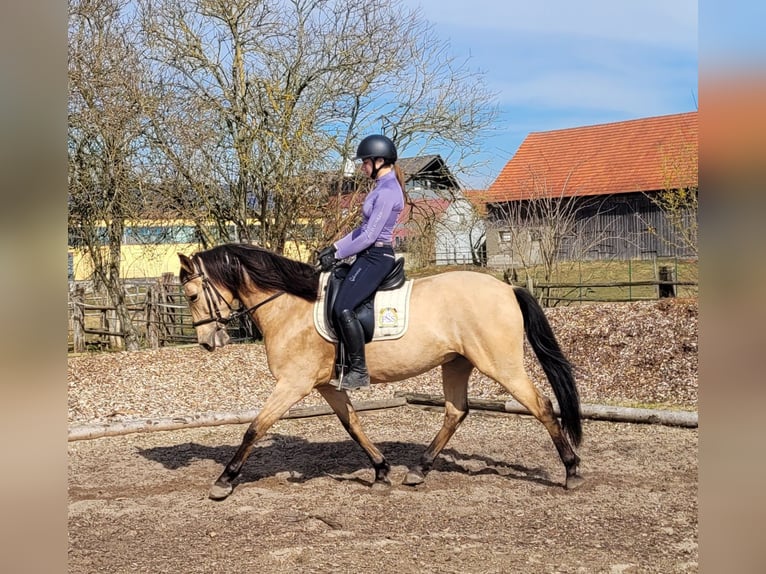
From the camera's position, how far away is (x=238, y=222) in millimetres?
13516

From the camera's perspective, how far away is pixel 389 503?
5.26 metres

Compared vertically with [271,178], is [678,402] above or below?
below

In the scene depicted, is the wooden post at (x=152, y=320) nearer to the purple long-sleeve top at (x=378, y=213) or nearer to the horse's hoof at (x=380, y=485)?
the horse's hoof at (x=380, y=485)

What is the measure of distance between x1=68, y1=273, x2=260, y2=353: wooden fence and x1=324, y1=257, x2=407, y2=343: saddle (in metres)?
9.19

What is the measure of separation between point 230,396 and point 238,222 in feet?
13.8

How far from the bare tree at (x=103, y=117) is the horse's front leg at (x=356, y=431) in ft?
25.3

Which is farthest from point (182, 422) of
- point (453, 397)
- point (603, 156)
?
point (603, 156)

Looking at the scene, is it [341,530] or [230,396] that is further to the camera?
[230,396]

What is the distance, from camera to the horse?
542 centimetres

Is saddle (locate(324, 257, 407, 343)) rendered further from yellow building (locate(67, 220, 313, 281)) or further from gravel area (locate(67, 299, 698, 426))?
yellow building (locate(67, 220, 313, 281))

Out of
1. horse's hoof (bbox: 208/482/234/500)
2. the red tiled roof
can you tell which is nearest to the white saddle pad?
horse's hoof (bbox: 208/482/234/500)
